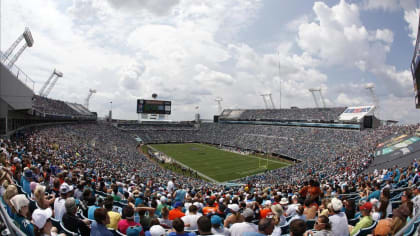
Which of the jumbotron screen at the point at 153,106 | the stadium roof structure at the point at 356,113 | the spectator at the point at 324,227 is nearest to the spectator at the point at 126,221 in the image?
the spectator at the point at 324,227

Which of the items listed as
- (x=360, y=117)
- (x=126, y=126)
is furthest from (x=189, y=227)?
(x=126, y=126)

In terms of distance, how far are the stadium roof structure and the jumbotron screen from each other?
47576 mm

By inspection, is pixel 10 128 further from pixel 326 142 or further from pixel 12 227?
pixel 326 142

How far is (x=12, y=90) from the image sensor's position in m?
18.7

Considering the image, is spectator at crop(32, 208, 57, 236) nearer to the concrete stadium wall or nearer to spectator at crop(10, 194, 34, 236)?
spectator at crop(10, 194, 34, 236)

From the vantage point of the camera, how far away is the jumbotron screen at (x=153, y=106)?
68.9 meters

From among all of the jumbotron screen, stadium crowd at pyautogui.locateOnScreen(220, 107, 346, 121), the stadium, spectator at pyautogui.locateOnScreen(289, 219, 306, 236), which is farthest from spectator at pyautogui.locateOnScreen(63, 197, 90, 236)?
the jumbotron screen

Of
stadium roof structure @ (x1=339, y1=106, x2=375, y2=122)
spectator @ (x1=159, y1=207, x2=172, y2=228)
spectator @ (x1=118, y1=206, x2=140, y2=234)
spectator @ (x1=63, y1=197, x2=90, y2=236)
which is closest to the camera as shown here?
spectator @ (x1=63, y1=197, x2=90, y2=236)

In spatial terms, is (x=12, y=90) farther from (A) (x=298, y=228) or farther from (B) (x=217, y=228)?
(A) (x=298, y=228)

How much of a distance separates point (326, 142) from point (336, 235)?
1842 inches

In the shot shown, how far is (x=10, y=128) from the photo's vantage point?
866 inches

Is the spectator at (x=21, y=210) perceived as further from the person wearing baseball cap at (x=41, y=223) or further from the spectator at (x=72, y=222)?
the spectator at (x=72, y=222)

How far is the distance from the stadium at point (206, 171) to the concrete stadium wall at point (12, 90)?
0.09 metres

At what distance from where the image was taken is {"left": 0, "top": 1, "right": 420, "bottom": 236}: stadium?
14.3 ft
